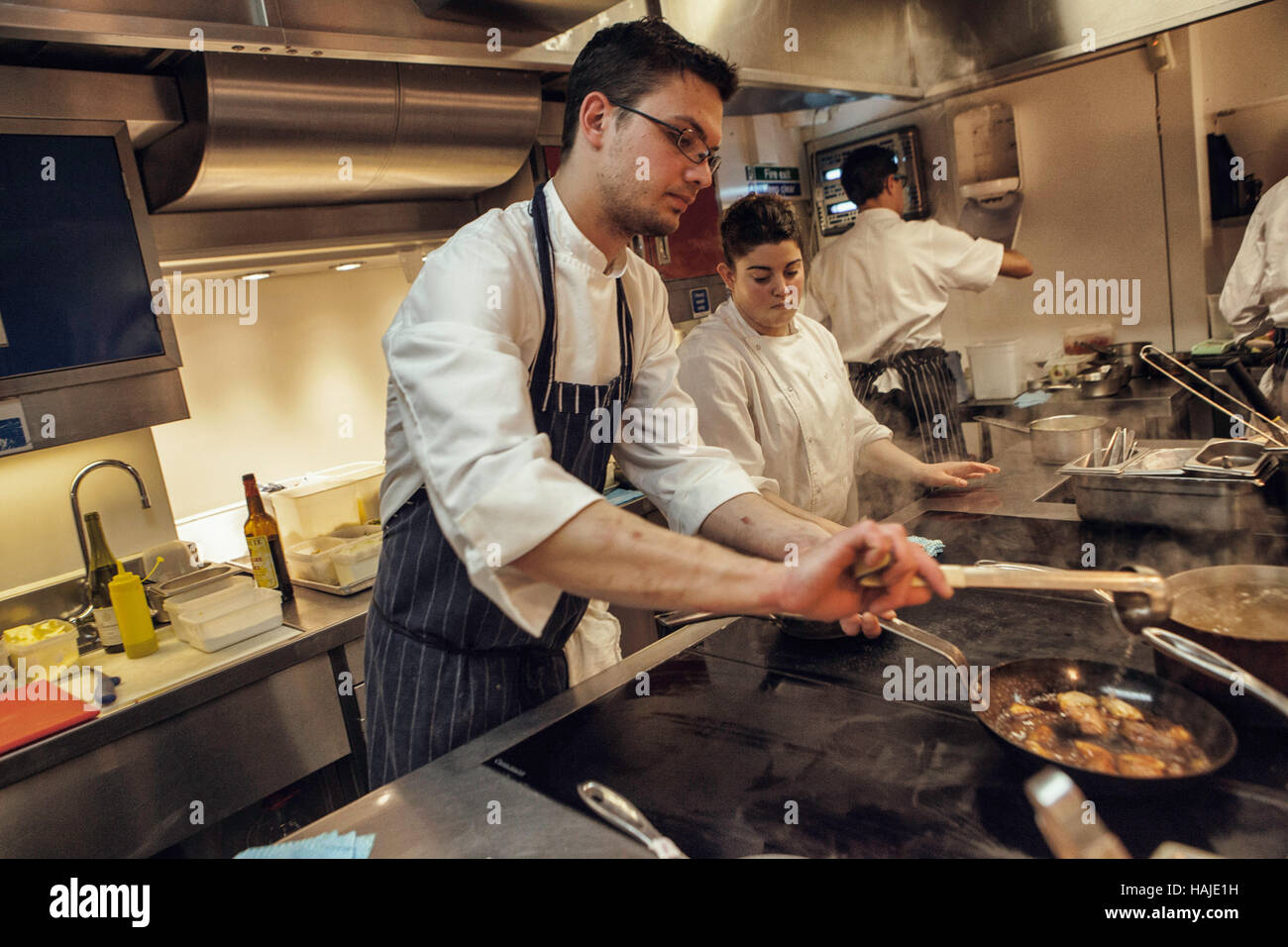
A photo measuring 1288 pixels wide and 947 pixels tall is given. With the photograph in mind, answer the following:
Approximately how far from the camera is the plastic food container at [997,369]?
4.07 meters

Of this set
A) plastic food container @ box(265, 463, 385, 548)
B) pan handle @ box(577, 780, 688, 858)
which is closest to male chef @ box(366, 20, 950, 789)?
pan handle @ box(577, 780, 688, 858)

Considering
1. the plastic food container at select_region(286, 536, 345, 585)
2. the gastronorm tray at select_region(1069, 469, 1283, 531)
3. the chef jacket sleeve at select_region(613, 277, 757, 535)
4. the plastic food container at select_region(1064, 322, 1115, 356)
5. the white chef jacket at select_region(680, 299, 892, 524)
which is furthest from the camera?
the plastic food container at select_region(1064, 322, 1115, 356)

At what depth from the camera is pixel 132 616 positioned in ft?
7.07

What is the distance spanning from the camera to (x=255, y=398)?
3795 millimetres

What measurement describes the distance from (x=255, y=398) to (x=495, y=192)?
57.6 inches

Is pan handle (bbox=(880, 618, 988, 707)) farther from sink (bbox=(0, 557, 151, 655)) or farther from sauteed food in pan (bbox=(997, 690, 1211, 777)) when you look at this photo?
sink (bbox=(0, 557, 151, 655))

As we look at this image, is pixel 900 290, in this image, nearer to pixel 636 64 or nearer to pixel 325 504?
pixel 325 504

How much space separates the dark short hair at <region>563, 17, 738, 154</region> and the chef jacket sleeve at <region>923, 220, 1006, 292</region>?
9.02 ft

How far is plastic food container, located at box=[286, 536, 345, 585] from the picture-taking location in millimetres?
2525

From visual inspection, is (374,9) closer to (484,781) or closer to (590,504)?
(590,504)

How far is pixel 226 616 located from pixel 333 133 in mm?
1463
